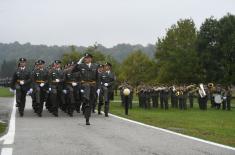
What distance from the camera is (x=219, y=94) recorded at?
119 feet

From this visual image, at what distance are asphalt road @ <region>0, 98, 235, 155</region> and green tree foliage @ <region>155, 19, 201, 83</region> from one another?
162 feet

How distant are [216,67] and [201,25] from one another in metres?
6.44

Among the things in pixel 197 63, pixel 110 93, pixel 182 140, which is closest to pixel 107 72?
pixel 110 93

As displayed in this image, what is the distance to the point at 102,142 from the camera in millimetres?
12102

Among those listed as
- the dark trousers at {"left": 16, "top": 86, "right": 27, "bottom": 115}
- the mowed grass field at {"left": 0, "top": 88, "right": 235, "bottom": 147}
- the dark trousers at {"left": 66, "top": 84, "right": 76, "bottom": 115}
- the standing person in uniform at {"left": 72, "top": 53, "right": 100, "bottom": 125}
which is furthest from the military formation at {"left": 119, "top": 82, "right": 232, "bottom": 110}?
the standing person in uniform at {"left": 72, "top": 53, "right": 100, "bottom": 125}

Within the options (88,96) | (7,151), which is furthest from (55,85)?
(7,151)

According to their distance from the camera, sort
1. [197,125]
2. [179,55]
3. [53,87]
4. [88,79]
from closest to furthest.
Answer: [88,79], [197,125], [53,87], [179,55]

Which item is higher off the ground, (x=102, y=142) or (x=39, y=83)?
(x=39, y=83)

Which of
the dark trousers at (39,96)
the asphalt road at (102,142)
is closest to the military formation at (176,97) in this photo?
the dark trousers at (39,96)

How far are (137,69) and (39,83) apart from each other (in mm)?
62415

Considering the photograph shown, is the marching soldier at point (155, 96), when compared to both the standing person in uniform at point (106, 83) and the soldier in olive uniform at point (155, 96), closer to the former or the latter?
the soldier in olive uniform at point (155, 96)

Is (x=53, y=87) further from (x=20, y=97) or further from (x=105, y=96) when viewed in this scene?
(x=105, y=96)

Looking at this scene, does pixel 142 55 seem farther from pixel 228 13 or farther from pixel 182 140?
pixel 182 140

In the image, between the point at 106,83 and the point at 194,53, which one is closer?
the point at 106,83
